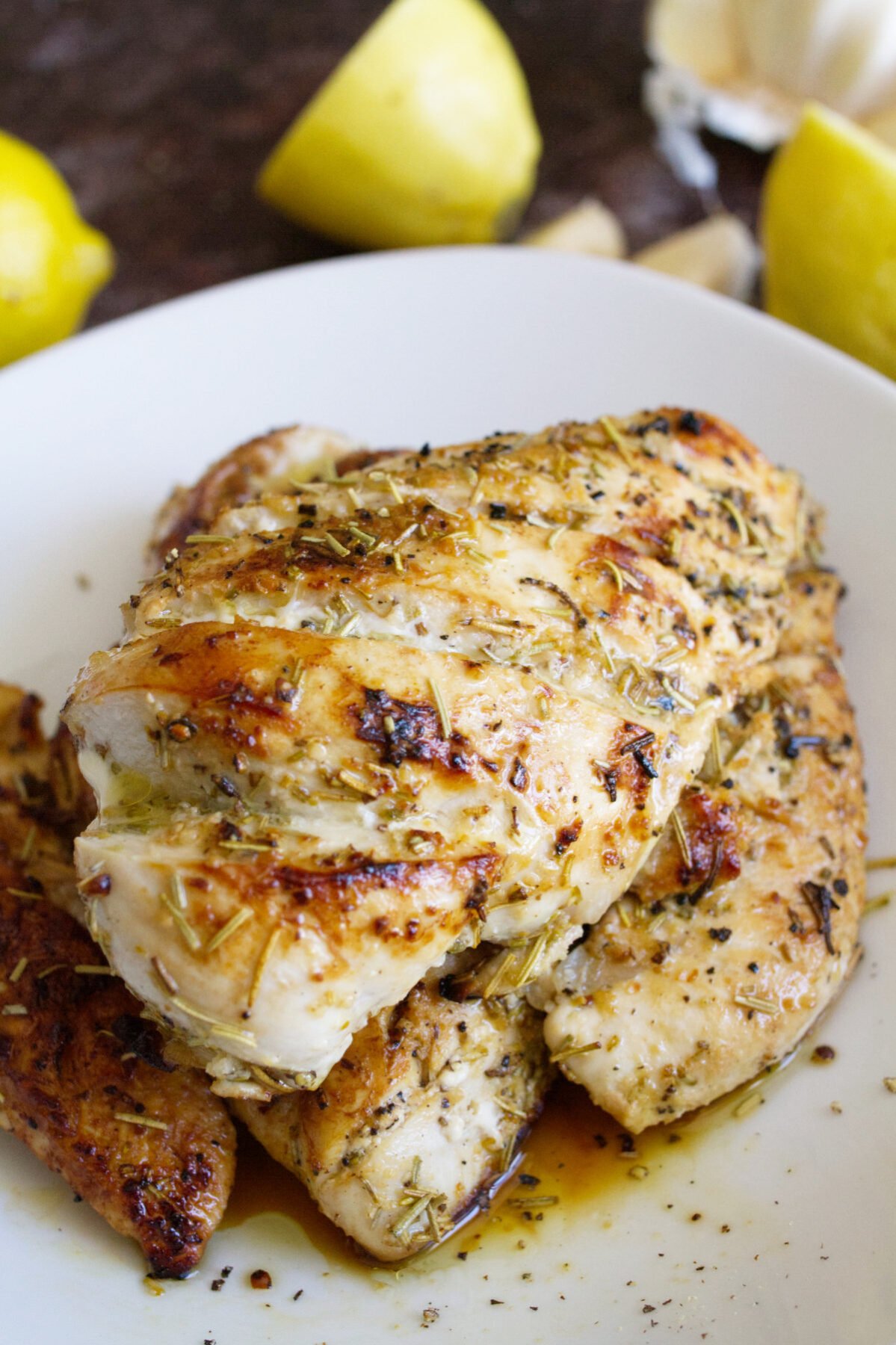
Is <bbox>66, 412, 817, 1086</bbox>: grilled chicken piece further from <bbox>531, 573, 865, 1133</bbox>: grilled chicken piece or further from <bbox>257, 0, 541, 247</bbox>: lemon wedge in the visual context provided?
<bbox>257, 0, 541, 247</bbox>: lemon wedge

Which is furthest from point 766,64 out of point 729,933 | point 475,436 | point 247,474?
point 729,933

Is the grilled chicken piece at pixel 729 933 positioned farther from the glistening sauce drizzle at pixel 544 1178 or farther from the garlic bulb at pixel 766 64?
the garlic bulb at pixel 766 64

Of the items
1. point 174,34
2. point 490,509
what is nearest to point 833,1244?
point 490,509

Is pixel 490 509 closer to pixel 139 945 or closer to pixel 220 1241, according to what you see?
pixel 139 945

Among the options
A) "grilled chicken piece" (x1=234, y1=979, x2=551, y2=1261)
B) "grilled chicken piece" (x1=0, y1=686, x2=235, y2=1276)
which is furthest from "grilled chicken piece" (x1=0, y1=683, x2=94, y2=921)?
"grilled chicken piece" (x1=234, y1=979, x2=551, y2=1261)

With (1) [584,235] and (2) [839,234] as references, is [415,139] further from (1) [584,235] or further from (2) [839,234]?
(2) [839,234]
